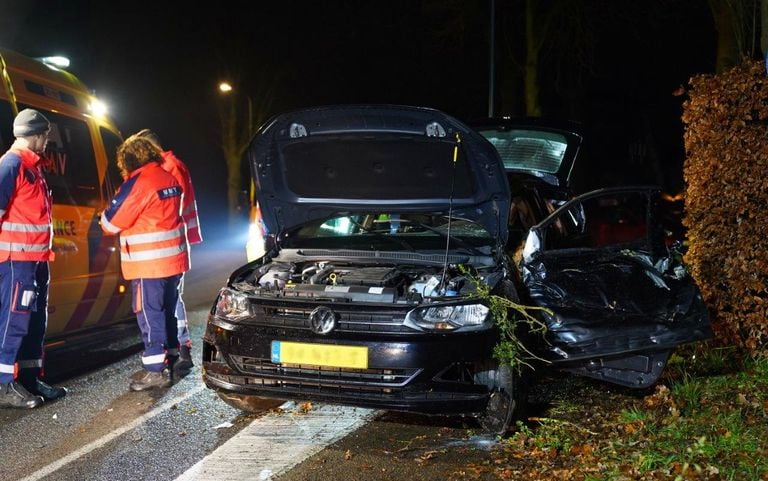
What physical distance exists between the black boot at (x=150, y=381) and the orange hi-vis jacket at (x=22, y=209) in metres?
1.13

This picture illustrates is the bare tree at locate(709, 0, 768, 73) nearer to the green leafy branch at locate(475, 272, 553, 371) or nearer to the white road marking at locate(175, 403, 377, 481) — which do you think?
the green leafy branch at locate(475, 272, 553, 371)

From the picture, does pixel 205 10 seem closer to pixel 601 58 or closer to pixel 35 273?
pixel 601 58

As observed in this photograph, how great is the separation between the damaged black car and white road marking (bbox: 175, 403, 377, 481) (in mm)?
290

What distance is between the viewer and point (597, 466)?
402 cm

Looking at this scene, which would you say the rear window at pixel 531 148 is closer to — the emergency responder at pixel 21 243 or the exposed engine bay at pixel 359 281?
the exposed engine bay at pixel 359 281

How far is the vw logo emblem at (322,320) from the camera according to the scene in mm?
4414

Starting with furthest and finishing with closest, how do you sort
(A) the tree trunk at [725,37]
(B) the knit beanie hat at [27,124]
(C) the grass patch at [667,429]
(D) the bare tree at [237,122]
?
(D) the bare tree at [237,122], (A) the tree trunk at [725,37], (B) the knit beanie hat at [27,124], (C) the grass patch at [667,429]

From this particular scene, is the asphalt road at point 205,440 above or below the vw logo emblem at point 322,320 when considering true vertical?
below

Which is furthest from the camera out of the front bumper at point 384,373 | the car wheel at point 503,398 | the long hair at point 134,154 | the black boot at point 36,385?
the long hair at point 134,154

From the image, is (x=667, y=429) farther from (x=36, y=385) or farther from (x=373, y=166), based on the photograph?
(x=36, y=385)

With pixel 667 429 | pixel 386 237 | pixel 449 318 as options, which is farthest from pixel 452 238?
pixel 667 429

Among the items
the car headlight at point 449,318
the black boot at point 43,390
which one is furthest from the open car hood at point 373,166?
the black boot at point 43,390

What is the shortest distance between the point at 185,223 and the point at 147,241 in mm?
554

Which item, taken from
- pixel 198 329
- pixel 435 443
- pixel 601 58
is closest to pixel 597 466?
pixel 435 443
